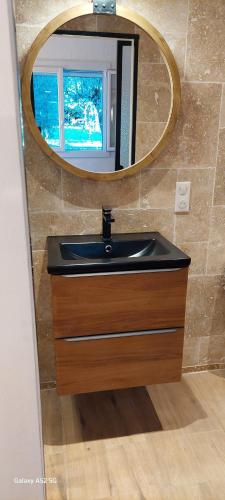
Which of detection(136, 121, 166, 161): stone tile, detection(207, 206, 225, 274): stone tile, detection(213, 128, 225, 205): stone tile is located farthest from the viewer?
detection(207, 206, 225, 274): stone tile

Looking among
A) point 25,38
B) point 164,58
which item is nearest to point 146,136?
point 164,58

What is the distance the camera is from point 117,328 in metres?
1.55

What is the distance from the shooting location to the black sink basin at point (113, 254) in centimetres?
144

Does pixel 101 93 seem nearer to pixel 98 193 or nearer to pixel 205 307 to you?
pixel 98 193

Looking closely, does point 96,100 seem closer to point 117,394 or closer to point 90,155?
point 90,155

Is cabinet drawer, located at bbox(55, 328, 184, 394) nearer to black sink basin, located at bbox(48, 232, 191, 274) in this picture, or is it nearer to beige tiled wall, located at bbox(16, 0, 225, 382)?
black sink basin, located at bbox(48, 232, 191, 274)

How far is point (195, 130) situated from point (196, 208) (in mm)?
402

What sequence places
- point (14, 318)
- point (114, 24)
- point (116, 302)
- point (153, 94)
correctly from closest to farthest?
point (14, 318), point (116, 302), point (114, 24), point (153, 94)

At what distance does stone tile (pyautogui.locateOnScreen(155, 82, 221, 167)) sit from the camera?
1.78 m

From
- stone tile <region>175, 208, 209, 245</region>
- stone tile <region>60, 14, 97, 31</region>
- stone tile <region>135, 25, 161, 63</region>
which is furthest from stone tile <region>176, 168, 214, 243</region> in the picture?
stone tile <region>60, 14, 97, 31</region>

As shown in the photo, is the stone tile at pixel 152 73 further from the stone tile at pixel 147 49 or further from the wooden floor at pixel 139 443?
the wooden floor at pixel 139 443

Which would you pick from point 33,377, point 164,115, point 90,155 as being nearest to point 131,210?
point 90,155

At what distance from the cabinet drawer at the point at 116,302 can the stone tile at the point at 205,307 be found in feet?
1.79

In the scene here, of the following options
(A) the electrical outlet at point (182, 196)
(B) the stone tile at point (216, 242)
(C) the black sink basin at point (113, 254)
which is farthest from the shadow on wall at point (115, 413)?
(A) the electrical outlet at point (182, 196)
